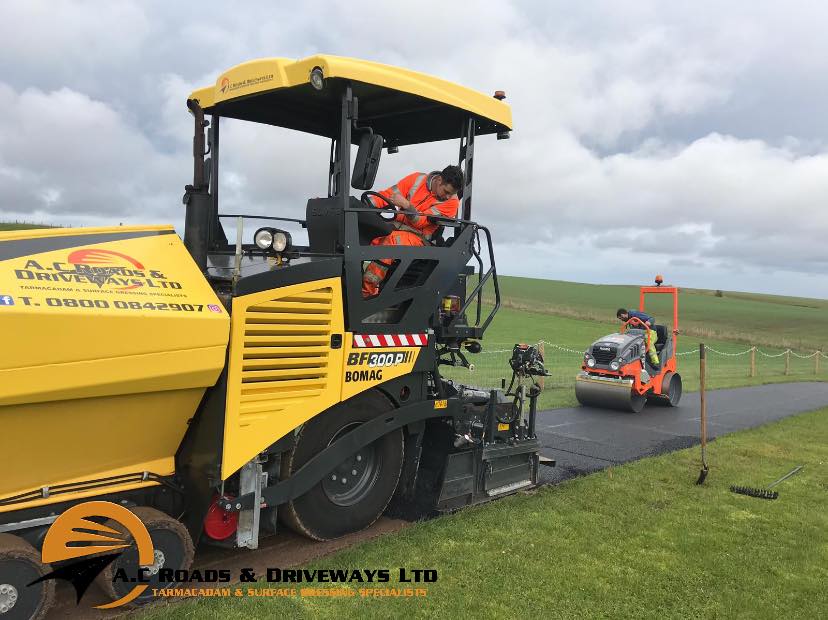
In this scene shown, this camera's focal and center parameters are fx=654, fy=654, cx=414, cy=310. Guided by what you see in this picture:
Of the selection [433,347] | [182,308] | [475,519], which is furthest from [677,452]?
[182,308]

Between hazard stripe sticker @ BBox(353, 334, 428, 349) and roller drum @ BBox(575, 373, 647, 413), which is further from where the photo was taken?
roller drum @ BBox(575, 373, 647, 413)

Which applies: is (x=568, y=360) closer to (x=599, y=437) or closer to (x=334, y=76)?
A: (x=599, y=437)

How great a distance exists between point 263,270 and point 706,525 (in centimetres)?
410

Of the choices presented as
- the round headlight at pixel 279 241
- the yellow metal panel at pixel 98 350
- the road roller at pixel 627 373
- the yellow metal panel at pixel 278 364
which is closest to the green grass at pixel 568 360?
the road roller at pixel 627 373

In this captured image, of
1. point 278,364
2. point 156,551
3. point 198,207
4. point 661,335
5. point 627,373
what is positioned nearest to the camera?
point 156,551

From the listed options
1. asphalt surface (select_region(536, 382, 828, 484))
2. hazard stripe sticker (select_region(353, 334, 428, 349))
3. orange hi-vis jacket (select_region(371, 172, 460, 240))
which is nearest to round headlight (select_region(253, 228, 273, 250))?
hazard stripe sticker (select_region(353, 334, 428, 349))

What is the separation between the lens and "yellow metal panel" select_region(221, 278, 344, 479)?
3.68 m

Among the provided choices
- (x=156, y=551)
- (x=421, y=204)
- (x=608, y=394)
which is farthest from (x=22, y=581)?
(x=608, y=394)

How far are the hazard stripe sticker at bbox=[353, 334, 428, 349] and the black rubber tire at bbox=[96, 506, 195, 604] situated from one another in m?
1.53

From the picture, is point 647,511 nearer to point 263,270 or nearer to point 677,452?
point 677,452

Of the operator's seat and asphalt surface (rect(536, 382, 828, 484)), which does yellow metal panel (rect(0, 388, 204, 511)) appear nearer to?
asphalt surface (rect(536, 382, 828, 484))

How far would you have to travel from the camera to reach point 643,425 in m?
9.99

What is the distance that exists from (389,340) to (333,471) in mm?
979

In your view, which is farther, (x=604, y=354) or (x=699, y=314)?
(x=699, y=314)
